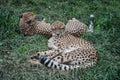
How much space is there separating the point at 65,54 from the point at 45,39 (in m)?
0.93

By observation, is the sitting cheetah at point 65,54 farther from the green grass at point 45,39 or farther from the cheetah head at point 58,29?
the green grass at point 45,39

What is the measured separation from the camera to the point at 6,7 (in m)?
7.46

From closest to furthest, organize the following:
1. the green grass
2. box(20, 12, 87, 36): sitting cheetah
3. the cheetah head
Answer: the green grass < the cheetah head < box(20, 12, 87, 36): sitting cheetah

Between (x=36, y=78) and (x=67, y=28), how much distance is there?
159 cm

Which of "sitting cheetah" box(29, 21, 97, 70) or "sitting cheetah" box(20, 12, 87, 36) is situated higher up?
"sitting cheetah" box(29, 21, 97, 70)

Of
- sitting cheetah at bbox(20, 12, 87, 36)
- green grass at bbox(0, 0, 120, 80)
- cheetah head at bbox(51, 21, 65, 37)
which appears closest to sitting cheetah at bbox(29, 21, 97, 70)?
cheetah head at bbox(51, 21, 65, 37)

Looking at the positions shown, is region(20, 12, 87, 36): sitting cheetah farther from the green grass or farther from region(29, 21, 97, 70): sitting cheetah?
region(29, 21, 97, 70): sitting cheetah

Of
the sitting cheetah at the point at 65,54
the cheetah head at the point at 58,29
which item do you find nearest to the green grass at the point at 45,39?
the sitting cheetah at the point at 65,54

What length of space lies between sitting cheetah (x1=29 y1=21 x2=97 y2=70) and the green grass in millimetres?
103

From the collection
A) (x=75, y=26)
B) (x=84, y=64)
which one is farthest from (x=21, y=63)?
(x=75, y=26)

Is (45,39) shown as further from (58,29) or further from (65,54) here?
(65,54)

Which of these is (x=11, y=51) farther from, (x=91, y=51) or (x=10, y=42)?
(x=91, y=51)

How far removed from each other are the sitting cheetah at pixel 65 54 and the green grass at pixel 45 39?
0.34 feet

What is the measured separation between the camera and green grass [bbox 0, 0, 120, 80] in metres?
5.73
